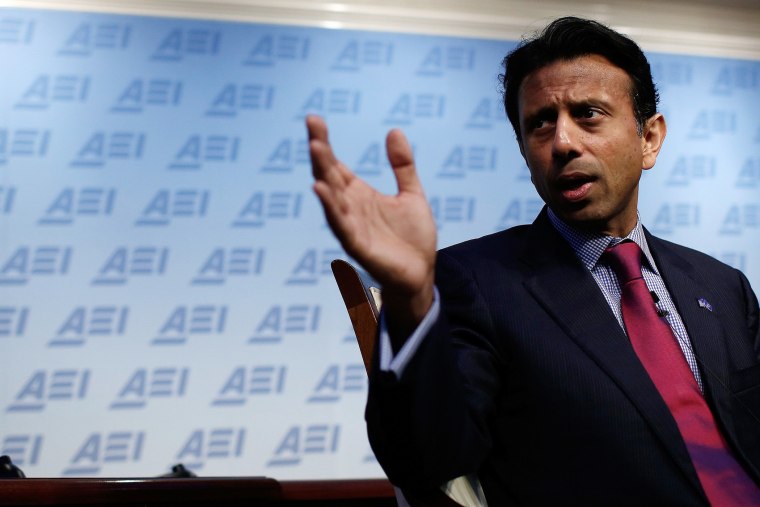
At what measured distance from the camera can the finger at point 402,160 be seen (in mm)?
912

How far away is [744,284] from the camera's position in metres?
1.55

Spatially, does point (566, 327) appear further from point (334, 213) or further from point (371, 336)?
point (334, 213)

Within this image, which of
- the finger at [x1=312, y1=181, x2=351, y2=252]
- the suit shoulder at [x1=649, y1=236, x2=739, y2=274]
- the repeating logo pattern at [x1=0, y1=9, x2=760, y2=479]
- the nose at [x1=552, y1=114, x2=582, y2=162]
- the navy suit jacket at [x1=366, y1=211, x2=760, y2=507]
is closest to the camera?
the finger at [x1=312, y1=181, x2=351, y2=252]

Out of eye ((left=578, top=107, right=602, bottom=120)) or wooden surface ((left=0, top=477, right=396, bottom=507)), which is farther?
wooden surface ((left=0, top=477, right=396, bottom=507))

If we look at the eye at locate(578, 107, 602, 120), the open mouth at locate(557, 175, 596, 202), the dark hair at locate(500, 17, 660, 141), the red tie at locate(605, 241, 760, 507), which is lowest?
the red tie at locate(605, 241, 760, 507)

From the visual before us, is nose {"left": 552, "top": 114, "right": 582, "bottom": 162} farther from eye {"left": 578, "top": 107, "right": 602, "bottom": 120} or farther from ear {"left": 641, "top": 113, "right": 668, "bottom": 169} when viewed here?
ear {"left": 641, "top": 113, "right": 668, "bottom": 169}

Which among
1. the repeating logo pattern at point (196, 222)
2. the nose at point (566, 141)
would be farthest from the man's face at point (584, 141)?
the repeating logo pattern at point (196, 222)

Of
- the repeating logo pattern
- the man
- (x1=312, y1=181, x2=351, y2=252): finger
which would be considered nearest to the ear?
the man

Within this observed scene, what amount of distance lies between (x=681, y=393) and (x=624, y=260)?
0.25m

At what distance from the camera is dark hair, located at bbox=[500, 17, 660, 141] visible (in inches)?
57.5

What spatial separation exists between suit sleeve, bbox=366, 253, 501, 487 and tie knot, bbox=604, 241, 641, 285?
1.14 ft

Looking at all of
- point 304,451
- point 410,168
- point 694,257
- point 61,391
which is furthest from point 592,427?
point 61,391

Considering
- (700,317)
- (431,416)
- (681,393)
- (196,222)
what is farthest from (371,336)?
(196,222)

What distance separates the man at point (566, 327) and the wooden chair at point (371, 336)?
0.14 feet
